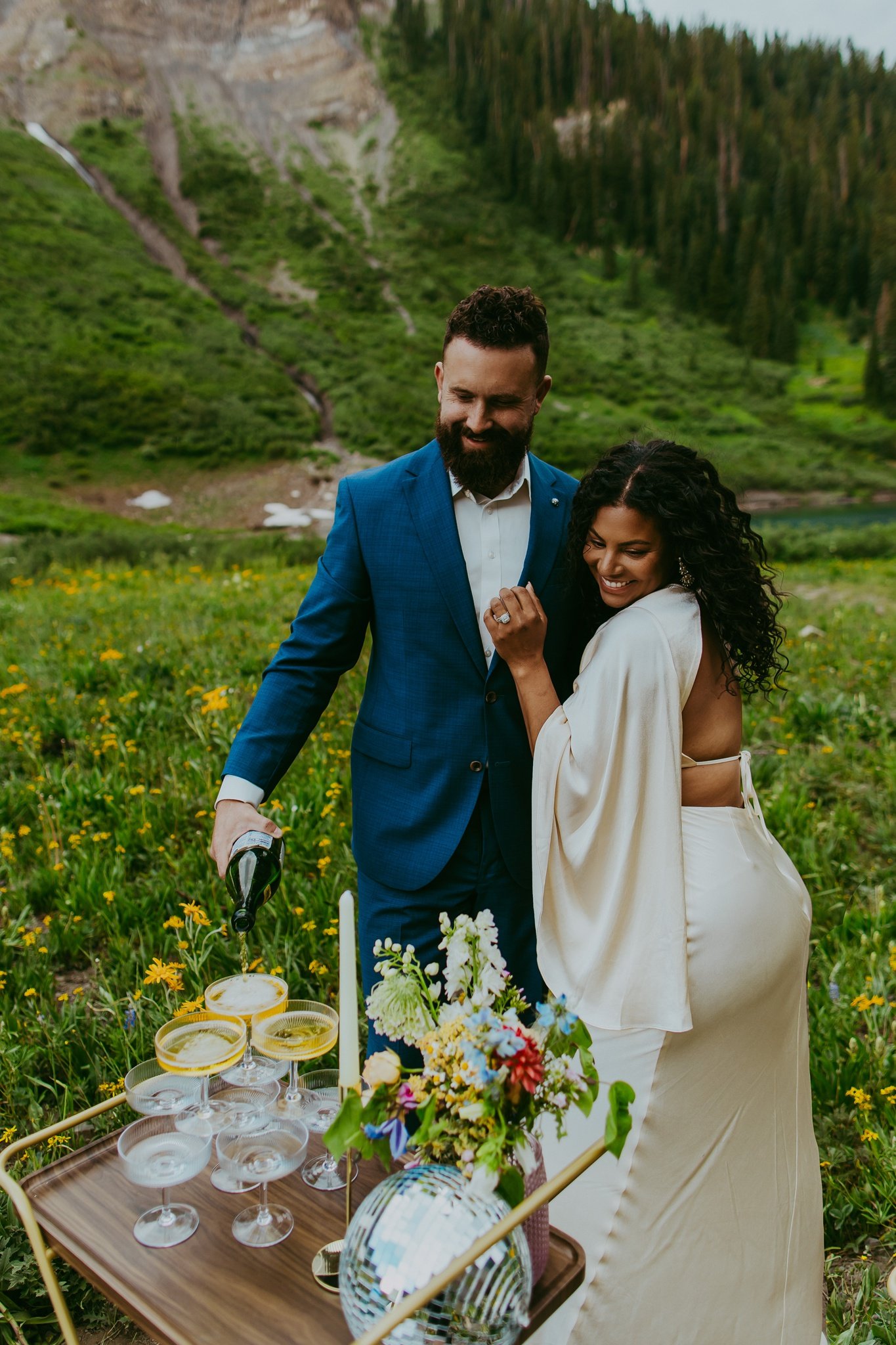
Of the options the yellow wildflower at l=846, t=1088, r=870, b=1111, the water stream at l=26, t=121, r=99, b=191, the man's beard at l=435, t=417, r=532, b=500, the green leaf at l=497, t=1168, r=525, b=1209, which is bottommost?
the yellow wildflower at l=846, t=1088, r=870, b=1111

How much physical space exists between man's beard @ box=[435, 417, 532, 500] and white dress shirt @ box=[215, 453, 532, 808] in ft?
0.18

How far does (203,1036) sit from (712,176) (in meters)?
93.3

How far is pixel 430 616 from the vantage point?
2484mm

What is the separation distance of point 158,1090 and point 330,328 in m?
68.9

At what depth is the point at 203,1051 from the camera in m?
1.64

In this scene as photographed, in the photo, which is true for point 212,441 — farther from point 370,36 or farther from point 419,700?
point 370,36

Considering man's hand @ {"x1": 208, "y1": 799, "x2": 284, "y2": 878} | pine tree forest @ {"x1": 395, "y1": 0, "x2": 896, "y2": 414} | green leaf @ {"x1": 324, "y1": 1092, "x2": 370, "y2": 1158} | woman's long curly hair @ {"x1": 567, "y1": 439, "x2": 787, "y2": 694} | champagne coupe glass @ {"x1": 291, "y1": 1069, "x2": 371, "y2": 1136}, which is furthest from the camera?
pine tree forest @ {"x1": 395, "y1": 0, "x2": 896, "y2": 414}

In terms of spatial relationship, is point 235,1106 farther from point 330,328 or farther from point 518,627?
point 330,328

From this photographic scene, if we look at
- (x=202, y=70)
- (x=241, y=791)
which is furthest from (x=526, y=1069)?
(x=202, y=70)

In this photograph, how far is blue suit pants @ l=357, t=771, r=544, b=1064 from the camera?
8.26ft

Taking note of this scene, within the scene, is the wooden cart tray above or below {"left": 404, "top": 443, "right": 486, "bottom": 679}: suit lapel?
below

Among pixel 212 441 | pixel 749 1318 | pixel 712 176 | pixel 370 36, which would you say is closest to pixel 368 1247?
pixel 749 1318

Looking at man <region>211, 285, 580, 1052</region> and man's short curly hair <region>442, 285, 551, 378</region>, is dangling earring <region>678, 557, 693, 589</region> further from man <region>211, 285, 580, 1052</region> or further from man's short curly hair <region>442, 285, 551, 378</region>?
man's short curly hair <region>442, 285, 551, 378</region>

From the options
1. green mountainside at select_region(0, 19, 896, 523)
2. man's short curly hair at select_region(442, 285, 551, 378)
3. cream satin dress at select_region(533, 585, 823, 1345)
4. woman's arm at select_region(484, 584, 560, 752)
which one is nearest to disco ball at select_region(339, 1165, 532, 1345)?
cream satin dress at select_region(533, 585, 823, 1345)
